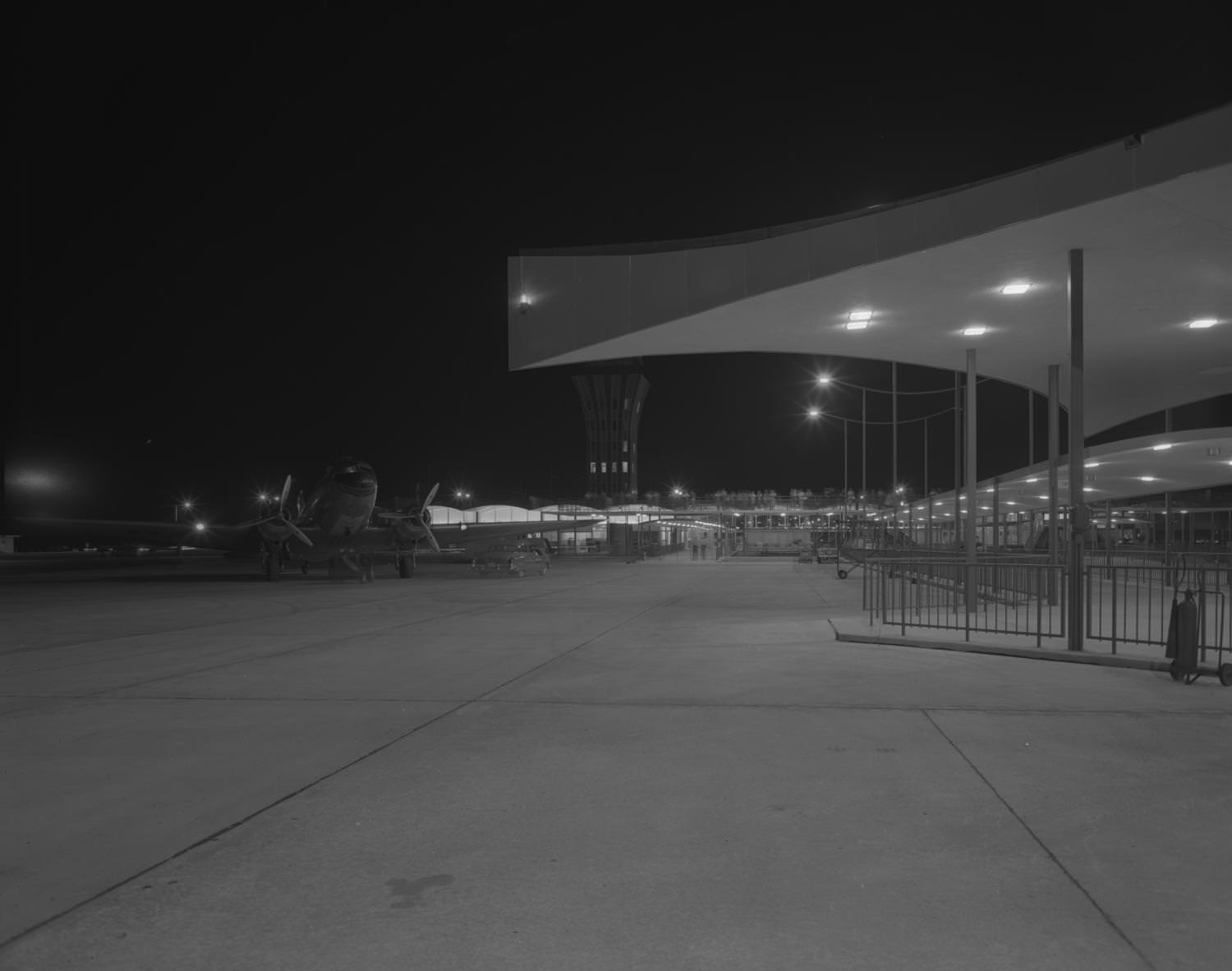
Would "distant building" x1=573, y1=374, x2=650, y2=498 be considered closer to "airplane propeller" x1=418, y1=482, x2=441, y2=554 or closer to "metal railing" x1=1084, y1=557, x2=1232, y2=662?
"airplane propeller" x1=418, y1=482, x2=441, y2=554

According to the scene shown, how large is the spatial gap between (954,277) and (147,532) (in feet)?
114

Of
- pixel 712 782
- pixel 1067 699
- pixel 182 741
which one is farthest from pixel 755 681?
pixel 182 741

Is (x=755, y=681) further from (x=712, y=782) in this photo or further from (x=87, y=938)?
(x=87, y=938)

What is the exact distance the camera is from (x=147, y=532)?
37281 millimetres

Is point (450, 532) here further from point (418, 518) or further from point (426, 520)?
point (418, 518)

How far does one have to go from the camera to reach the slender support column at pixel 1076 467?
11703mm

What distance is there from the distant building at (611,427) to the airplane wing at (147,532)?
3840 inches

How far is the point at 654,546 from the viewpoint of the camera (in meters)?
60.0

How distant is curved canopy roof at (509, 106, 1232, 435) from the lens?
977 cm

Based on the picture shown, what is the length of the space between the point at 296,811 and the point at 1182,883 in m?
4.78

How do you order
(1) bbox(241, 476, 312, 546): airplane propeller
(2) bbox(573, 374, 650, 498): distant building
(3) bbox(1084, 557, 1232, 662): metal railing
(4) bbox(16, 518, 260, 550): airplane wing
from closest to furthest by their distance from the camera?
(3) bbox(1084, 557, 1232, 662): metal railing
(1) bbox(241, 476, 312, 546): airplane propeller
(4) bbox(16, 518, 260, 550): airplane wing
(2) bbox(573, 374, 650, 498): distant building

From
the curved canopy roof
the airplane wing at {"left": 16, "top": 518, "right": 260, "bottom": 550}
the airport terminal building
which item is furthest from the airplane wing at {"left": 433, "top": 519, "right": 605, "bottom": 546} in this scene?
the curved canopy roof

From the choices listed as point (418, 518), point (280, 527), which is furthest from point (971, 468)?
point (280, 527)

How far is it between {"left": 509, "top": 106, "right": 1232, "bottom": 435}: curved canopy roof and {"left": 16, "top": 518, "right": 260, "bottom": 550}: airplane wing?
23.0 metres
